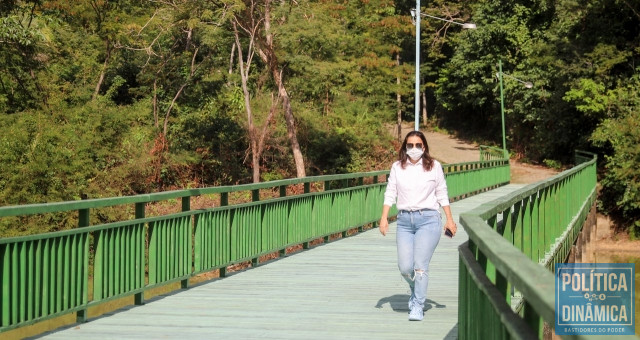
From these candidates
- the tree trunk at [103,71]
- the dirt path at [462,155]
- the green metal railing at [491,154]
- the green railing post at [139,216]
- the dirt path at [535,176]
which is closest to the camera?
the green railing post at [139,216]

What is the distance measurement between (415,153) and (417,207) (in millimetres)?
A: 493

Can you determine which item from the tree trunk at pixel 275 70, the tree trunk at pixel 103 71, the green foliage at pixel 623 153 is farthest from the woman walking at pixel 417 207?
the tree trunk at pixel 103 71

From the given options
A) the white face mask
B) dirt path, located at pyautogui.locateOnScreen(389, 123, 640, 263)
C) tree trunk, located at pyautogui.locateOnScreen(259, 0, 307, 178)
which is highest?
tree trunk, located at pyautogui.locateOnScreen(259, 0, 307, 178)

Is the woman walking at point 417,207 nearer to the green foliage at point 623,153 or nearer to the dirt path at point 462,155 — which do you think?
the green foliage at point 623,153

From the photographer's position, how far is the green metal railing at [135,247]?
8.09 meters

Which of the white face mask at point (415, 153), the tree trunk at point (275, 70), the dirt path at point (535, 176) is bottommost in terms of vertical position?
the dirt path at point (535, 176)

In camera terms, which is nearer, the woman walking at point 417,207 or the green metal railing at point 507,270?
the green metal railing at point 507,270

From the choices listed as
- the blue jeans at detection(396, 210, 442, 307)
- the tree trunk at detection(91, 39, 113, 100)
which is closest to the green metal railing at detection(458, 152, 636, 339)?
the blue jeans at detection(396, 210, 442, 307)

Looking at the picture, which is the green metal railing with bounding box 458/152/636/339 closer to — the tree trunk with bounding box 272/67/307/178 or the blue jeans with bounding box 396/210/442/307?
the blue jeans with bounding box 396/210/442/307

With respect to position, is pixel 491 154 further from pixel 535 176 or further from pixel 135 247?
pixel 135 247

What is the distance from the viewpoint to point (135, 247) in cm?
1031

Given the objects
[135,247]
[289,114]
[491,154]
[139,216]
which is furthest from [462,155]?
[135,247]

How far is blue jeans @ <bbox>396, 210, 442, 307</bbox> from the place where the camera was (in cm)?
946

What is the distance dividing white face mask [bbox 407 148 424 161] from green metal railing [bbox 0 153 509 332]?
273 centimetres
